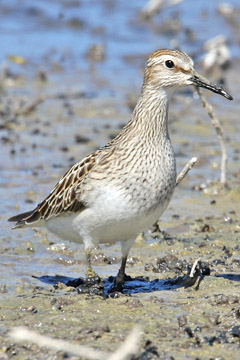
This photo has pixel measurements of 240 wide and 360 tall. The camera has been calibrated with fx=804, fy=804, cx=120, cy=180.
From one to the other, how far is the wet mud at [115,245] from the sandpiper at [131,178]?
0.65m

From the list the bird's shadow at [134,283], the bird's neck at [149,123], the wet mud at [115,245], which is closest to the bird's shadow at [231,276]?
the wet mud at [115,245]

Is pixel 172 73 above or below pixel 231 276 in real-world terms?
above

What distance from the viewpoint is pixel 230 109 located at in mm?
15641

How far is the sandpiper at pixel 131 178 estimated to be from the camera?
24.8ft

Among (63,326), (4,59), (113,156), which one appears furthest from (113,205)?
(4,59)

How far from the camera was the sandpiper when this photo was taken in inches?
298

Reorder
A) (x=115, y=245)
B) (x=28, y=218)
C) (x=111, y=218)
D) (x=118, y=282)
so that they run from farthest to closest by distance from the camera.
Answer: (x=115, y=245)
(x=28, y=218)
(x=118, y=282)
(x=111, y=218)

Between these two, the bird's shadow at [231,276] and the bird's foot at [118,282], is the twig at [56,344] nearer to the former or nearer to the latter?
the bird's foot at [118,282]

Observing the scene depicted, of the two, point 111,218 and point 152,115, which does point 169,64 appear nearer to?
point 152,115

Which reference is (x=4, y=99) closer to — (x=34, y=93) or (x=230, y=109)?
(x=34, y=93)

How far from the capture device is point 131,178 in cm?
758

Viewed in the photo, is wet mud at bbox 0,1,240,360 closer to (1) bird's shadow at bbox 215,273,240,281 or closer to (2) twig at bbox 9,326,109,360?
(1) bird's shadow at bbox 215,273,240,281

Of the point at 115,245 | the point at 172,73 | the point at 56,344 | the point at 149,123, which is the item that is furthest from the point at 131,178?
the point at 56,344

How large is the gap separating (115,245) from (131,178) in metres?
2.40
